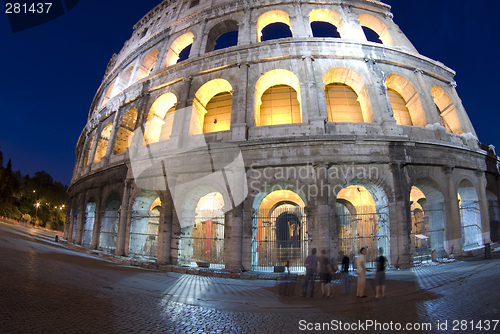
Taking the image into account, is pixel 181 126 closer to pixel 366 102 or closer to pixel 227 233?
pixel 227 233

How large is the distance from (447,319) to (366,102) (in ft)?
32.8

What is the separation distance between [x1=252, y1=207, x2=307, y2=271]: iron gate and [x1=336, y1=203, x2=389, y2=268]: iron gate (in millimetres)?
2085

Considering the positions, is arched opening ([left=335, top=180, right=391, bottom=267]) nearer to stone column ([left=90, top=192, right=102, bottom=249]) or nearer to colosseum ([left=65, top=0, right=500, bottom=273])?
colosseum ([left=65, top=0, right=500, bottom=273])

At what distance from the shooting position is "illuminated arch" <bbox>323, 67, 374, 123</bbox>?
38.4 feet

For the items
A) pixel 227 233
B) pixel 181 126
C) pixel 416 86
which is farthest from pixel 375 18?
pixel 227 233

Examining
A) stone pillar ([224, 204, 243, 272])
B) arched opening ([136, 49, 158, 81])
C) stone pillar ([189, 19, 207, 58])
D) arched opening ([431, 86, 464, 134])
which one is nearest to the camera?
stone pillar ([224, 204, 243, 272])

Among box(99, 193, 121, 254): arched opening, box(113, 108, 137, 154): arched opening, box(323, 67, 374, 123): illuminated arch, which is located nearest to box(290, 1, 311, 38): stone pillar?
box(323, 67, 374, 123): illuminated arch

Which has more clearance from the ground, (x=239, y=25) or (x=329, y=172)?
(x=239, y=25)

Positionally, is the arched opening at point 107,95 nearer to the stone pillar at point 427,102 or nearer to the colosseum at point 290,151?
the colosseum at point 290,151

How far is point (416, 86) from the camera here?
40.9 ft

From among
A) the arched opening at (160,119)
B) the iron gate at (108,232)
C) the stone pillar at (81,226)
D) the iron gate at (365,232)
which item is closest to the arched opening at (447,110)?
the iron gate at (365,232)

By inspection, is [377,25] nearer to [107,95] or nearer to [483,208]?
[483,208]

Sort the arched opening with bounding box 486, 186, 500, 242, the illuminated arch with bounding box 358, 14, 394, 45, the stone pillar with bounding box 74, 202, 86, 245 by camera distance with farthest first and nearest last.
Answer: the stone pillar with bounding box 74, 202, 86, 245 < the illuminated arch with bounding box 358, 14, 394, 45 < the arched opening with bounding box 486, 186, 500, 242

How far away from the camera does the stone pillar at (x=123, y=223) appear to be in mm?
12086
